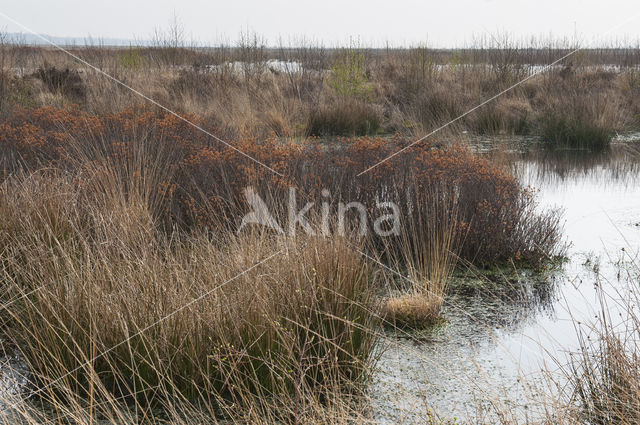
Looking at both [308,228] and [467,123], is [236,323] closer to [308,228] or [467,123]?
[308,228]

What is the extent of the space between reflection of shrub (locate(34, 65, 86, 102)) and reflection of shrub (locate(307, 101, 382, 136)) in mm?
4455

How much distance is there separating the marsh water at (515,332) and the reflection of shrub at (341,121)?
4156 millimetres

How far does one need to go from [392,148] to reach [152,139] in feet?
7.30

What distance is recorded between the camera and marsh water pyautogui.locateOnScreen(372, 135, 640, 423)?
2.95 m

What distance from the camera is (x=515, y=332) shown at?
394 cm

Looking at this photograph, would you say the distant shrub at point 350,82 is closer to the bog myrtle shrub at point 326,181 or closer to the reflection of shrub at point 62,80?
the reflection of shrub at point 62,80

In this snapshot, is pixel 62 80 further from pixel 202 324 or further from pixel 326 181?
pixel 202 324

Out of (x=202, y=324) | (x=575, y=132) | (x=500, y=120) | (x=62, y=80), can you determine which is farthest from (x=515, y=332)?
(x=62, y=80)

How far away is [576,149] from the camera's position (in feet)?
35.9

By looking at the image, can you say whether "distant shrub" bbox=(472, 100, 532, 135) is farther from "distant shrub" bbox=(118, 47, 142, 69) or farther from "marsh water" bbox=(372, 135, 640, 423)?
"distant shrub" bbox=(118, 47, 142, 69)

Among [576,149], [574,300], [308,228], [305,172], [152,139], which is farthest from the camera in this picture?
[576,149]

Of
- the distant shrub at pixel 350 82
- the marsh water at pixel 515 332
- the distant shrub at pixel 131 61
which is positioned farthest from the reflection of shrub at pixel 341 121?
the distant shrub at pixel 131 61

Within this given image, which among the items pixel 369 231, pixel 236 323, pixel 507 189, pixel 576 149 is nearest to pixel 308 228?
pixel 236 323

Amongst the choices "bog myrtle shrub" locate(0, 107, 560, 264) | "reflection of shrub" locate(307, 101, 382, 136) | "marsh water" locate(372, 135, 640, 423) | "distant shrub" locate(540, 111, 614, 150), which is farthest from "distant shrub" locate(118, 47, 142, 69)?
"marsh water" locate(372, 135, 640, 423)
